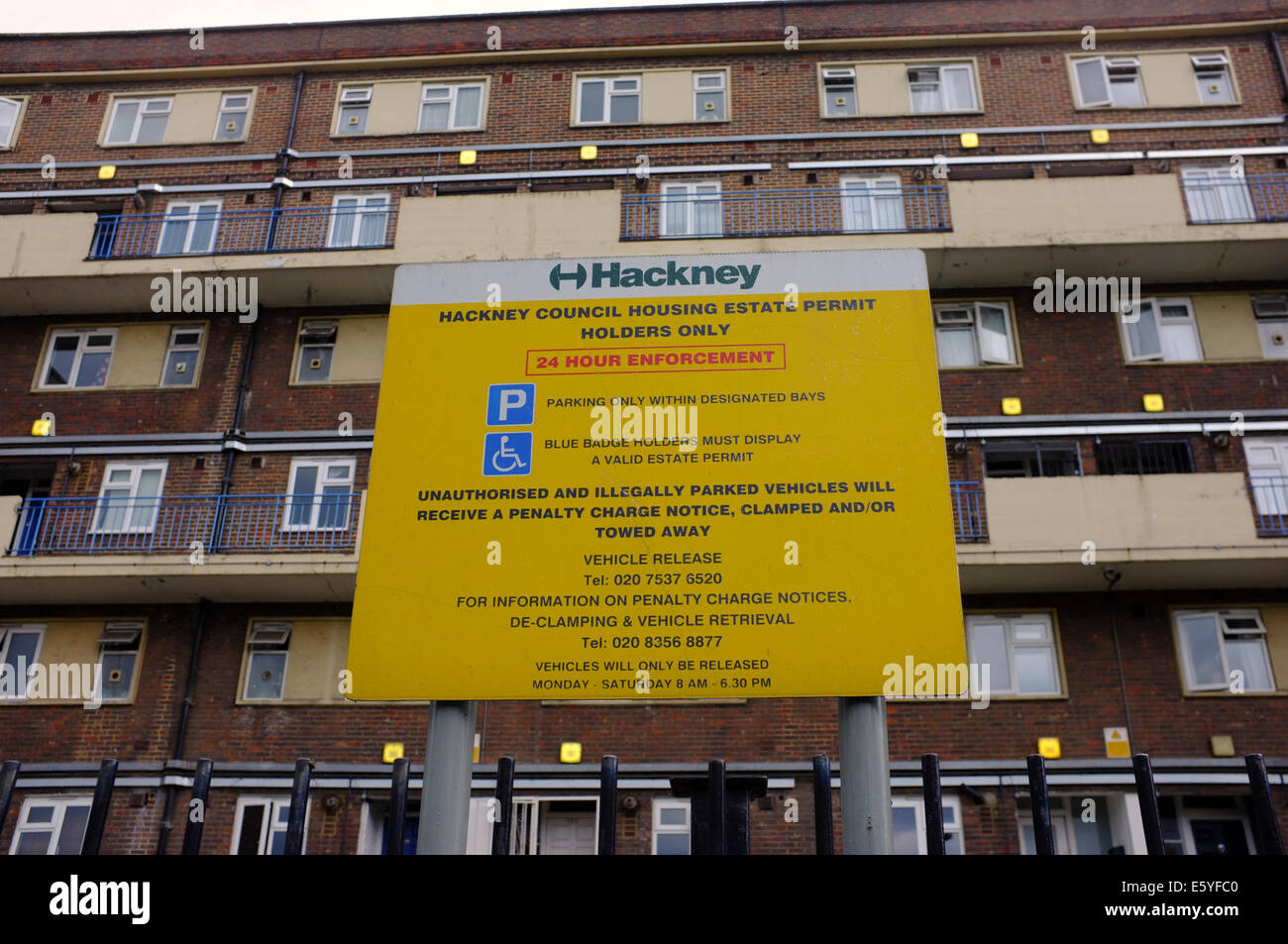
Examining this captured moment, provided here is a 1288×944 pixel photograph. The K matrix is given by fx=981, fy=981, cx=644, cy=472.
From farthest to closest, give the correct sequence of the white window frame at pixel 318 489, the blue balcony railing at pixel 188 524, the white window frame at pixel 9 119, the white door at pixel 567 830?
the white window frame at pixel 9 119, the white window frame at pixel 318 489, the blue balcony railing at pixel 188 524, the white door at pixel 567 830

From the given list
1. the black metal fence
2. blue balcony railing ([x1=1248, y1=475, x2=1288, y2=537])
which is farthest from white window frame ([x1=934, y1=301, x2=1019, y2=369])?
the black metal fence

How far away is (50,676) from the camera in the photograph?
17875 mm

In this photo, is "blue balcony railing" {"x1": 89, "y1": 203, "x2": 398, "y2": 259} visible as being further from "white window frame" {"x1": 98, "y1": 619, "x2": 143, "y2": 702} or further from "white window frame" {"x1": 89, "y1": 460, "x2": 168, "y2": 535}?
"white window frame" {"x1": 98, "y1": 619, "x2": 143, "y2": 702}

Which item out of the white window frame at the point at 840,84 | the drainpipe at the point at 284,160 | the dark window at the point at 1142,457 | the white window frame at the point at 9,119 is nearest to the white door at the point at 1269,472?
the dark window at the point at 1142,457

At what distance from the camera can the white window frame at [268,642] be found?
17688mm

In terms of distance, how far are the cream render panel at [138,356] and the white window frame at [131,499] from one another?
72.9 inches

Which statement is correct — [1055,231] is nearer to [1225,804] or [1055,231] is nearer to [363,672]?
[1225,804]

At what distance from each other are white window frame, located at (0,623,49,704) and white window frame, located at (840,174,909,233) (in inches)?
677

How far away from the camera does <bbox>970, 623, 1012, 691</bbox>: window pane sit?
660 inches

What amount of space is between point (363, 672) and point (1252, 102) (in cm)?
2253

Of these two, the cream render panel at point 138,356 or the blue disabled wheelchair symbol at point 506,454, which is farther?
the cream render panel at point 138,356

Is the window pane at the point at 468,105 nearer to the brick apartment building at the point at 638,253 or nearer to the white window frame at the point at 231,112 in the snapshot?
the brick apartment building at the point at 638,253

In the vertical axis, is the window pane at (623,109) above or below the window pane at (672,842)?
above
